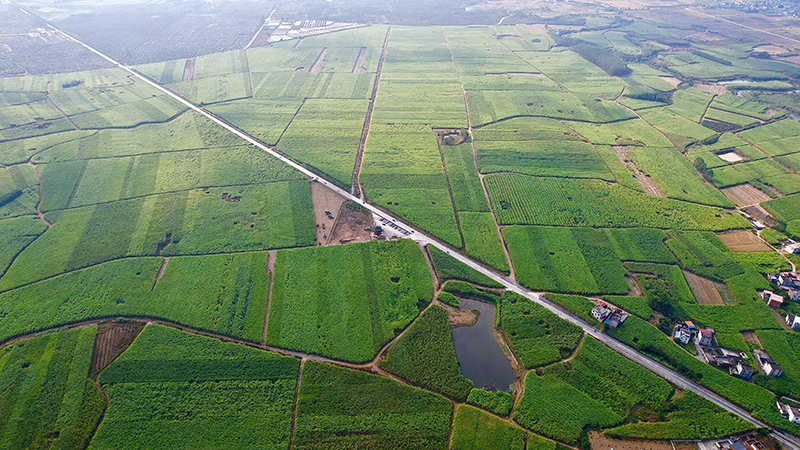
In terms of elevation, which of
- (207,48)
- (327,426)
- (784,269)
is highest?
(207,48)

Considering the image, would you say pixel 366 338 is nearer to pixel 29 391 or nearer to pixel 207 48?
pixel 29 391

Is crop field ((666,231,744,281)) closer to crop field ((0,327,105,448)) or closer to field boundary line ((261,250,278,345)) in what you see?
field boundary line ((261,250,278,345))

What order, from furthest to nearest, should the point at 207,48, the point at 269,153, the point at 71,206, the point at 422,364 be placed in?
1. the point at 207,48
2. the point at 269,153
3. the point at 71,206
4. the point at 422,364

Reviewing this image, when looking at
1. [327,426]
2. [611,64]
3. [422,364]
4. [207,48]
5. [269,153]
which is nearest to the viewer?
[327,426]

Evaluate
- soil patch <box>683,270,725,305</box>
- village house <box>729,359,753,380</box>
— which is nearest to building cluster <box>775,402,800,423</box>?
village house <box>729,359,753,380</box>

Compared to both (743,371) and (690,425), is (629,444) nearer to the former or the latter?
(690,425)

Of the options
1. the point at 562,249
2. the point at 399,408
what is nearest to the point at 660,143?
the point at 562,249

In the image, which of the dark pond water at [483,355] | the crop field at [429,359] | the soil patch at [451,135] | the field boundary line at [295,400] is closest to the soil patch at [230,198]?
the field boundary line at [295,400]

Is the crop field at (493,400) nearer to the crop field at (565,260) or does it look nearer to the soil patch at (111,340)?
the crop field at (565,260)
